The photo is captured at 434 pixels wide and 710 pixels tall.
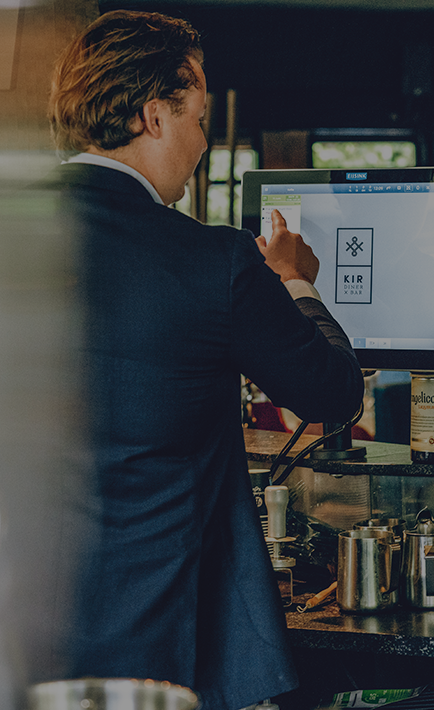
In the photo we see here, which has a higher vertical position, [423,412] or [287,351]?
[287,351]

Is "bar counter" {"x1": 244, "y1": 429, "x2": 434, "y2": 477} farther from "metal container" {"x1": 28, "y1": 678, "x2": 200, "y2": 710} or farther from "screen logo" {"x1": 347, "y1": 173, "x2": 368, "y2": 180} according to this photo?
"metal container" {"x1": 28, "y1": 678, "x2": 200, "y2": 710}

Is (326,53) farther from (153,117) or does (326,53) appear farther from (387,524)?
(153,117)

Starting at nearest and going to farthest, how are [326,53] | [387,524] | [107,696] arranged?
[107,696] < [387,524] < [326,53]

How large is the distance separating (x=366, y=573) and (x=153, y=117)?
78cm

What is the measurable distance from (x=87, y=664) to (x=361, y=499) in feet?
2.55

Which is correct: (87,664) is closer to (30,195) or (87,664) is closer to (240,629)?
(240,629)

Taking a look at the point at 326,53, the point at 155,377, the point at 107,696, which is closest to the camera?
the point at 107,696

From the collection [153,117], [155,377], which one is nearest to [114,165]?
[153,117]

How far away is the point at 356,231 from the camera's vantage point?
1433mm

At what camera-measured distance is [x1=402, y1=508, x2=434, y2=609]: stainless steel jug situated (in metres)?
1.29

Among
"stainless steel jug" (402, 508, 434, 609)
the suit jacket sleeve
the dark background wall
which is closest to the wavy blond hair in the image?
the suit jacket sleeve

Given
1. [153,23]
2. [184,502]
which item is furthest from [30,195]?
[184,502]

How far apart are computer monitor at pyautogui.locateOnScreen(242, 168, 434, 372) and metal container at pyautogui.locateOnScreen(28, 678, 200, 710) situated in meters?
1.13

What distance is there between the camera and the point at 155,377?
884 mm
